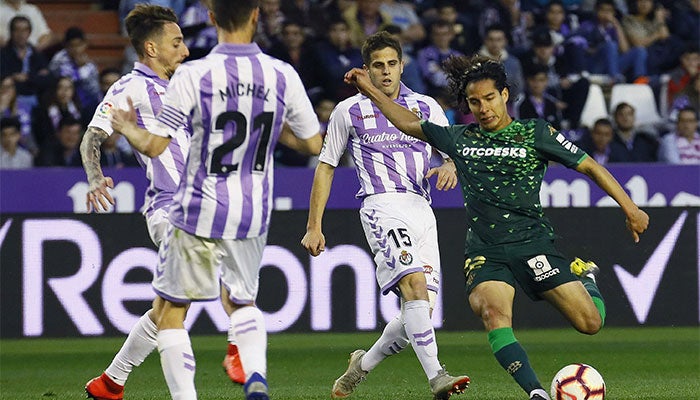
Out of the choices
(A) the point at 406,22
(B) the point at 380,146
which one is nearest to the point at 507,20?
(A) the point at 406,22

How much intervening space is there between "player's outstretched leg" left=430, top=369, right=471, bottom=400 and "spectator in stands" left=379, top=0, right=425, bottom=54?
893 centimetres

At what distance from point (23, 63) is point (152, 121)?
8.16m

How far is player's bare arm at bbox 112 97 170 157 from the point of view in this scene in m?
5.43

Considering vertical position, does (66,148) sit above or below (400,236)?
below

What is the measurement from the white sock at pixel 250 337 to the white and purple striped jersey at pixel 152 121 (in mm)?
1540

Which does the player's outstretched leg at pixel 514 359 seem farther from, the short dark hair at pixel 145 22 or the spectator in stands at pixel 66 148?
the spectator in stands at pixel 66 148

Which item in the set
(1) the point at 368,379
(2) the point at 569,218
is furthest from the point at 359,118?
(2) the point at 569,218

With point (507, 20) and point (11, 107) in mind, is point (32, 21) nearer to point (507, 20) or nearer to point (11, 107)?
point (11, 107)

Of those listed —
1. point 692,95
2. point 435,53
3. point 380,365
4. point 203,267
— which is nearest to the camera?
point 203,267

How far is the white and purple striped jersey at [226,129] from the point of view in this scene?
5.43 meters

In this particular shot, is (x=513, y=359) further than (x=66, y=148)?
No

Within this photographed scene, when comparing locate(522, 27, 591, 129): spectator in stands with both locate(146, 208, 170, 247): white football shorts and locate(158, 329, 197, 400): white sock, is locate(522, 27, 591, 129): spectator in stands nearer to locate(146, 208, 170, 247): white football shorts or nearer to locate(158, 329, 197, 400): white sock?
locate(146, 208, 170, 247): white football shorts

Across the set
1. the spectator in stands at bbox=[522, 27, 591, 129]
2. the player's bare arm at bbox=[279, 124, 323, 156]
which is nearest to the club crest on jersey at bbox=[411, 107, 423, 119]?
the player's bare arm at bbox=[279, 124, 323, 156]

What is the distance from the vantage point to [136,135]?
213 inches
